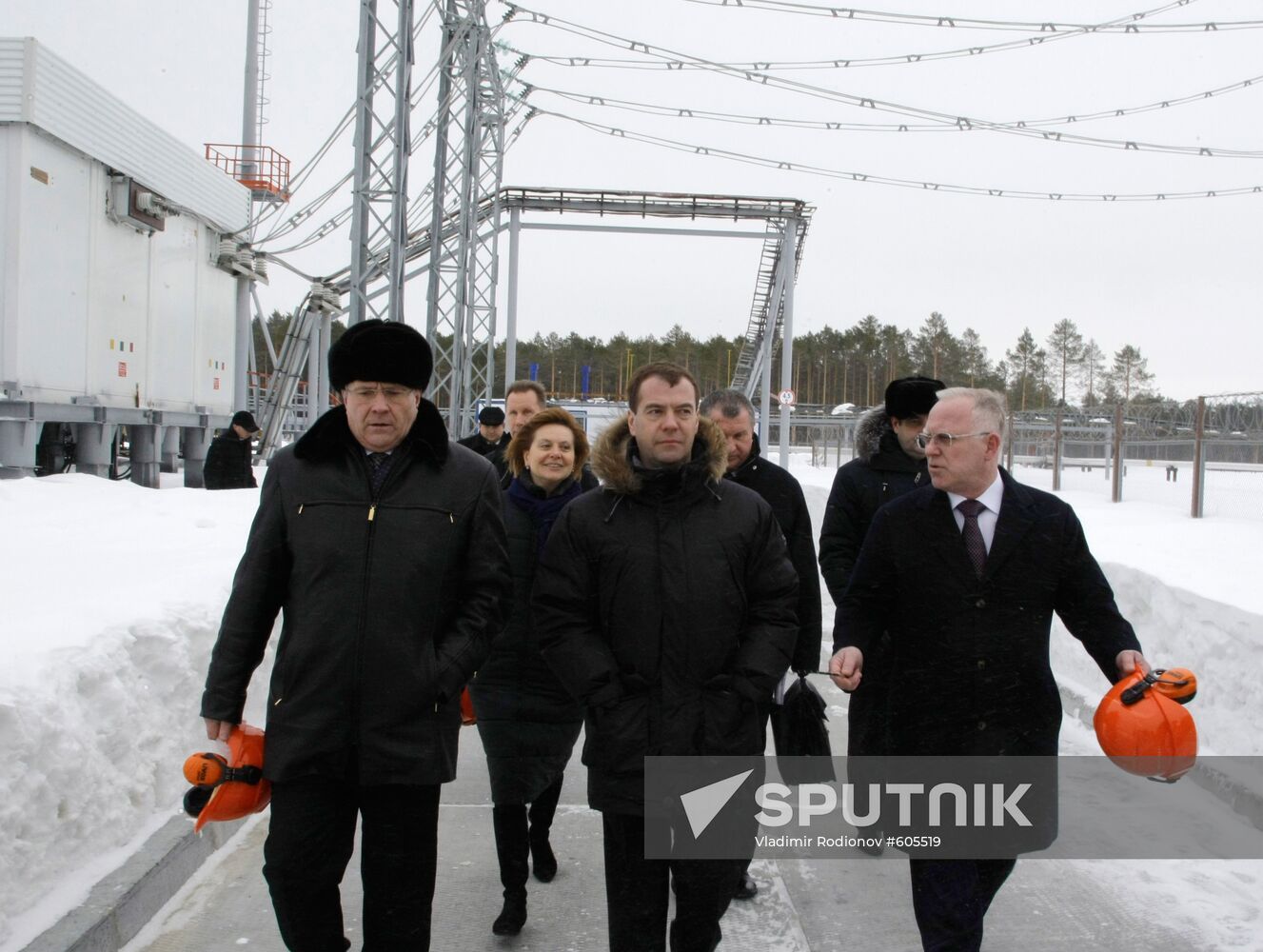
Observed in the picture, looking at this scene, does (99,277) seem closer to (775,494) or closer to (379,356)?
(775,494)

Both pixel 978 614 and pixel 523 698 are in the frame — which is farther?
pixel 523 698

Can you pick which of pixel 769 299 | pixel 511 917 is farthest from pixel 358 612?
pixel 769 299

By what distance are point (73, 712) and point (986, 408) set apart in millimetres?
3328

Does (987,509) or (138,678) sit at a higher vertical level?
(987,509)

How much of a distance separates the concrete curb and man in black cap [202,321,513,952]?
0.98 meters

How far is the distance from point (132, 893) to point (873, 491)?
3340 millimetres

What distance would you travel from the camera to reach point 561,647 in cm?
317

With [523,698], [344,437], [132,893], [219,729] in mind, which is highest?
[344,437]

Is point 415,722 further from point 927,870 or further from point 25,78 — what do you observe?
point 25,78

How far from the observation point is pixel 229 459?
13266 mm

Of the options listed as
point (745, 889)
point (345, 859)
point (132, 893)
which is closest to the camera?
point (345, 859)

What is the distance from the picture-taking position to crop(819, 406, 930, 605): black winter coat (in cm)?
482

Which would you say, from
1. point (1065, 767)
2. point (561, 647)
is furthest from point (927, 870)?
point (1065, 767)

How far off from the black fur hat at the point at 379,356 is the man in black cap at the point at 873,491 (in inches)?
88.9
